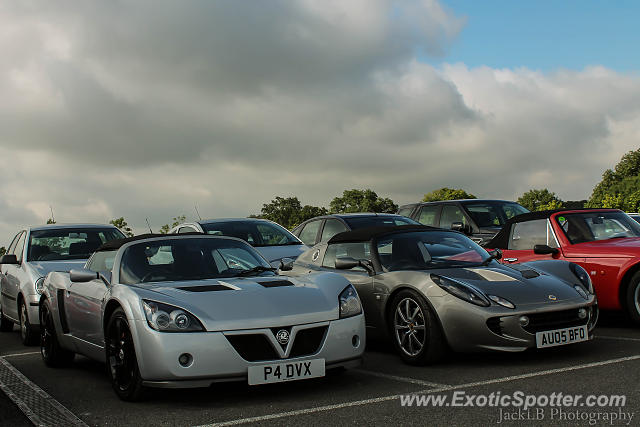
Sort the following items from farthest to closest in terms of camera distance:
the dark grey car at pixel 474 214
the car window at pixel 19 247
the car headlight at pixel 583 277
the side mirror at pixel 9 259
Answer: the dark grey car at pixel 474 214, the car window at pixel 19 247, the side mirror at pixel 9 259, the car headlight at pixel 583 277

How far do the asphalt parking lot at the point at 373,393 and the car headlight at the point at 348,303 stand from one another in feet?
2.04

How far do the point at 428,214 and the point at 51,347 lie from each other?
997 centimetres

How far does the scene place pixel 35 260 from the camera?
36.9 ft

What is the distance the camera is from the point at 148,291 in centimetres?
588

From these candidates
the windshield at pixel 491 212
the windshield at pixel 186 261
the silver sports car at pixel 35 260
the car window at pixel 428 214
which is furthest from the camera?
the car window at pixel 428 214

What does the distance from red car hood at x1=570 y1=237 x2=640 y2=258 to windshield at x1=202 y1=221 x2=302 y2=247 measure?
5.18 m

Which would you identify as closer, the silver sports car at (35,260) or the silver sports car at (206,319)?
the silver sports car at (206,319)

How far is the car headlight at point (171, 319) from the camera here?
5.46m

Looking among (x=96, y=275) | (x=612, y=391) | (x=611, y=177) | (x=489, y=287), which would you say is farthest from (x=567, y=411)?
(x=611, y=177)

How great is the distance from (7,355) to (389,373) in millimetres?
5364

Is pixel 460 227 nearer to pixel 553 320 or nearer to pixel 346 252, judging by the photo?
pixel 346 252

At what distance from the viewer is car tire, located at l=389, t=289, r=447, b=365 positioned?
679cm

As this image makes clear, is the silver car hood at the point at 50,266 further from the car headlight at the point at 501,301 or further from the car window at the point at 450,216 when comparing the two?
the car window at the point at 450,216

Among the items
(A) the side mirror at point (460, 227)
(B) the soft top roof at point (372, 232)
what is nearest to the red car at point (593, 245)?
(B) the soft top roof at point (372, 232)
